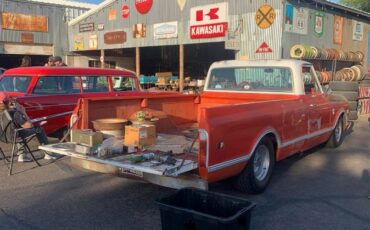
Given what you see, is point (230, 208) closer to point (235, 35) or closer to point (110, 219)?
point (110, 219)

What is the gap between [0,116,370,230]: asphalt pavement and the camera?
4410mm

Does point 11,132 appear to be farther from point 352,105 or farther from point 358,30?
point 358,30

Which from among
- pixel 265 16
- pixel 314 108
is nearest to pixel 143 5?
pixel 265 16

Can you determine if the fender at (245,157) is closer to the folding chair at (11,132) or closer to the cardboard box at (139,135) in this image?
the cardboard box at (139,135)

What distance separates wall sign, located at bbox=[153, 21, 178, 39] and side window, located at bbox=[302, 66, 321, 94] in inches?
546

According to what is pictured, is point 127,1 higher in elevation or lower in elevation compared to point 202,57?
higher

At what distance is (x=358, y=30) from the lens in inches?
837

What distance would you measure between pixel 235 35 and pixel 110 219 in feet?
46.2

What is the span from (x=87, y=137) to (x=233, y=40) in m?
13.6

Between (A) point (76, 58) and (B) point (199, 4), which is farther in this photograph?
(A) point (76, 58)

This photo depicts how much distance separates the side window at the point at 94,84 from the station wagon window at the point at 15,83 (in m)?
1.21

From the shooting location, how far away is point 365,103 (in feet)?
50.5

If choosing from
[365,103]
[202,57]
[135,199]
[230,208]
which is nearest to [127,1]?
[202,57]

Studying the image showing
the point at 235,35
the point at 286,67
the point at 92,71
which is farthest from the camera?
the point at 235,35
